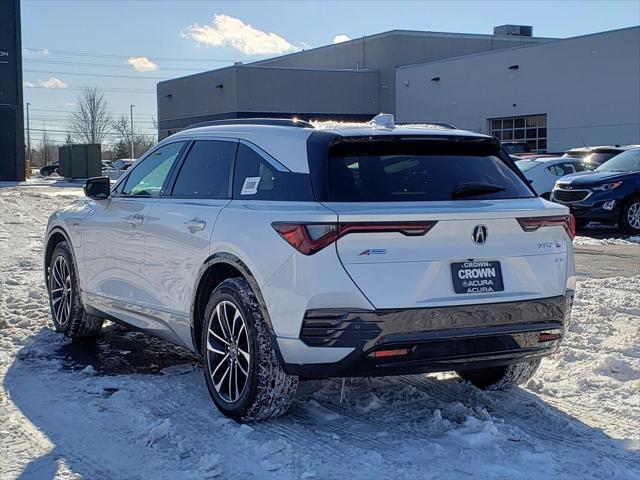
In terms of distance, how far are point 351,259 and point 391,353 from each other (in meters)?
0.54

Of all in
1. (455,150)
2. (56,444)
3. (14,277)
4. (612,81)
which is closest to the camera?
(56,444)

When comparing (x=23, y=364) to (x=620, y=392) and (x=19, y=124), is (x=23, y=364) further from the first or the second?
(x=19, y=124)

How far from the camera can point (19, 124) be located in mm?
45250

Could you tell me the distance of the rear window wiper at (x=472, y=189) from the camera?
15.3ft

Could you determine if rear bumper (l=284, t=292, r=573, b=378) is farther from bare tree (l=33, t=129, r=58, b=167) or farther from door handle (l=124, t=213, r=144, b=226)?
bare tree (l=33, t=129, r=58, b=167)

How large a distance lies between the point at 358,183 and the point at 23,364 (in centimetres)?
312

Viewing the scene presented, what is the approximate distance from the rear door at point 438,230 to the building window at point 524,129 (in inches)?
1446

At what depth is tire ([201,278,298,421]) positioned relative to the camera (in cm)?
444

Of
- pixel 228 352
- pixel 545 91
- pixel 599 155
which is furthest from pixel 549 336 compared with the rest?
pixel 545 91

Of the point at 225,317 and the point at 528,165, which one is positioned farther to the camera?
the point at 528,165

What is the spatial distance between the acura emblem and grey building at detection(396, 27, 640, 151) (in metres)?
33.4

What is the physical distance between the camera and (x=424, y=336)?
13.8 ft

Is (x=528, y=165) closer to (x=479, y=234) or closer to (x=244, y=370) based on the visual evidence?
(x=479, y=234)

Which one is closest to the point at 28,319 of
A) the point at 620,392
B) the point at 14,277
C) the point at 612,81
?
the point at 14,277
